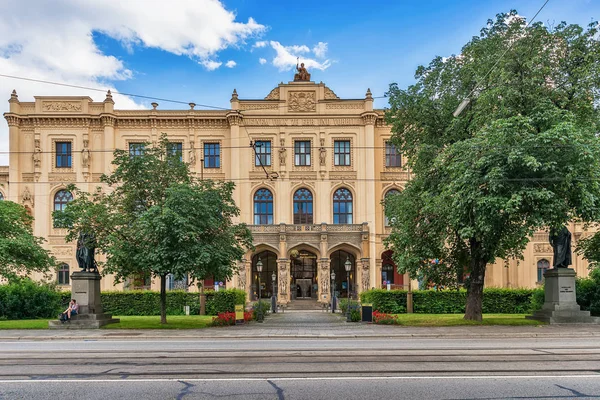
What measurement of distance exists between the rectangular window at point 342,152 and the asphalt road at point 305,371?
33572 millimetres

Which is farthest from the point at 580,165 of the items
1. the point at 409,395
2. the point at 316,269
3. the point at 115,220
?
the point at 316,269

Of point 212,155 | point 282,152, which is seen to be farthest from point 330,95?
point 212,155

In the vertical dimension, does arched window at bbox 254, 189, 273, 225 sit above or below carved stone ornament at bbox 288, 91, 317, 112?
below

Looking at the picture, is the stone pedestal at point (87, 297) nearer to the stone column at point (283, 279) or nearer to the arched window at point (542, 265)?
the stone column at point (283, 279)

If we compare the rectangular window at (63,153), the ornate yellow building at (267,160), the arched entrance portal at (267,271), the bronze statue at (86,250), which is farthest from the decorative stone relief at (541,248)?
the rectangular window at (63,153)

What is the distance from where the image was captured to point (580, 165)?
1847cm

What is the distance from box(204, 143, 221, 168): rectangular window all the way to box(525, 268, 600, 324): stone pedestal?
105 ft

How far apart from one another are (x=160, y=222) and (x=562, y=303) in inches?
683

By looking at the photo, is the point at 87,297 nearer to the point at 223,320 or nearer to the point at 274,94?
the point at 223,320

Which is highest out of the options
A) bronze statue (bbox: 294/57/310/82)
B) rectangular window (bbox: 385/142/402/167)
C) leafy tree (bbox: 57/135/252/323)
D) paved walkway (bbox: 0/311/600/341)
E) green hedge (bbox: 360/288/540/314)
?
bronze statue (bbox: 294/57/310/82)

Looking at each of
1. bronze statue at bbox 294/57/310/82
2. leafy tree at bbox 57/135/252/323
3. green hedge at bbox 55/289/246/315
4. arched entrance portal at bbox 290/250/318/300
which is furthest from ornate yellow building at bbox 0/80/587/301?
leafy tree at bbox 57/135/252/323

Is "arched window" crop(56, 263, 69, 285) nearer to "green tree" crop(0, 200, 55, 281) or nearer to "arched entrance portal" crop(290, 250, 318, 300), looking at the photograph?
"green tree" crop(0, 200, 55, 281)

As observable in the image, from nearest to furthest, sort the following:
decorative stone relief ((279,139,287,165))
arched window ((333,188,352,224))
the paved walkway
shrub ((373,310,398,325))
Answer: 1. the paved walkway
2. shrub ((373,310,398,325))
3. decorative stone relief ((279,139,287,165))
4. arched window ((333,188,352,224))

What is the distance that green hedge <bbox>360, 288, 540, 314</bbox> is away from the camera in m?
35.1
